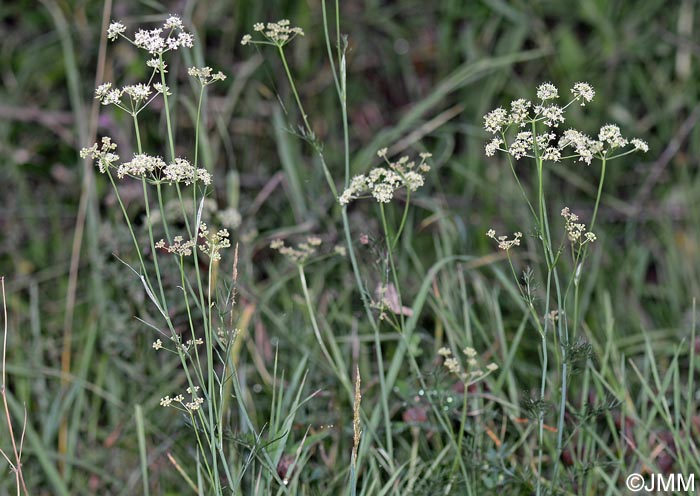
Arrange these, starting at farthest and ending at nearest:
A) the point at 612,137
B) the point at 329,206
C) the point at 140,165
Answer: the point at 329,206 → the point at 612,137 → the point at 140,165

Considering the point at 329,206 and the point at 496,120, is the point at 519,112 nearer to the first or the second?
the point at 496,120

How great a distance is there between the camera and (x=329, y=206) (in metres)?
2.35

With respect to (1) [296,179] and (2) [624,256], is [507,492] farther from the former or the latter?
(2) [624,256]

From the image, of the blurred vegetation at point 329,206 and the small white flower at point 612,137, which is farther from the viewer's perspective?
the blurred vegetation at point 329,206

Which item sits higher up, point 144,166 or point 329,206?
point 144,166

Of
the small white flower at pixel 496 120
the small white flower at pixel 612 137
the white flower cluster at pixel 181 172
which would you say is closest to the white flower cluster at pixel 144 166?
the white flower cluster at pixel 181 172

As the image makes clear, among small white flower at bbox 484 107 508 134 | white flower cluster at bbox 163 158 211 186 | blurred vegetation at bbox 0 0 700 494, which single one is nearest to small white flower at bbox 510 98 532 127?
small white flower at bbox 484 107 508 134

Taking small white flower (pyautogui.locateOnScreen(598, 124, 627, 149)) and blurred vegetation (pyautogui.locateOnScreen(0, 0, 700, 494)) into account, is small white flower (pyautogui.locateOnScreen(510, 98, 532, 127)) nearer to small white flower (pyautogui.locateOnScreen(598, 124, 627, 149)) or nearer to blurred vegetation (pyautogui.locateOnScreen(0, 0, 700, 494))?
small white flower (pyautogui.locateOnScreen(598, 124, 627, 149))

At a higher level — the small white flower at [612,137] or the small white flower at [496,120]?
the small white flower at [496,120]

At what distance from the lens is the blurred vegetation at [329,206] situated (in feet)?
6.06

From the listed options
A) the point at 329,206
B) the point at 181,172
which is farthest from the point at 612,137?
the point at 329,206

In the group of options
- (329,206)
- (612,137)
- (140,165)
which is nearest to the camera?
(140,165)

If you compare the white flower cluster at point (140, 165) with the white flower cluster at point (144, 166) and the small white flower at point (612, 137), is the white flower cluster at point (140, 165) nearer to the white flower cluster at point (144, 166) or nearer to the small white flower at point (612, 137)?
the white flower cluster at point (144, 166)

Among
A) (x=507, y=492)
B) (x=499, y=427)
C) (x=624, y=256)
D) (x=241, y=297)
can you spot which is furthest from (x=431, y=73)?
(x=507, y=492)
